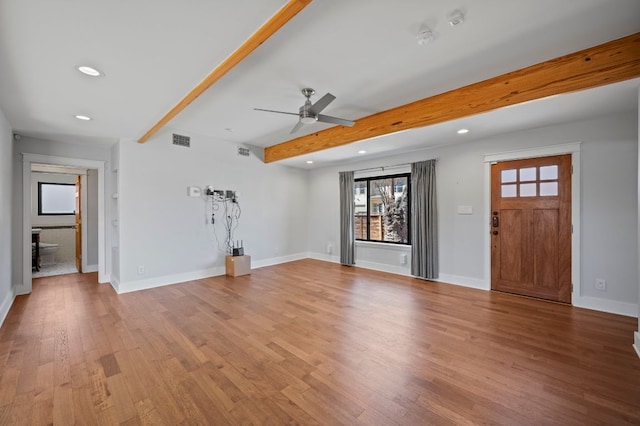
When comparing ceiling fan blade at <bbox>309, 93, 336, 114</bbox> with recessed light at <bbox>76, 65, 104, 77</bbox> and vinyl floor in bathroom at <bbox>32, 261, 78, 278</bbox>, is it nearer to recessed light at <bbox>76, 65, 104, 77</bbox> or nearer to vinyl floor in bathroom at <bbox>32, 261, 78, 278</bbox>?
recessed light at <bbox>76, 65, 104, 77</bbox>

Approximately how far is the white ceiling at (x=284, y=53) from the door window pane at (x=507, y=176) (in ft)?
2.67

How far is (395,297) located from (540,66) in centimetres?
316

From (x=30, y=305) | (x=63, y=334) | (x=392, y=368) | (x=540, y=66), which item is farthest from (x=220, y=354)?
(x=540, y=66)

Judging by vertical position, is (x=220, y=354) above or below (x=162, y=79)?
below

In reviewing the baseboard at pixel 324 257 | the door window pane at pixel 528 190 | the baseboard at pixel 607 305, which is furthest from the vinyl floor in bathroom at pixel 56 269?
the baseboard at pixel 607 305

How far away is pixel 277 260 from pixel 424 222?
3469 mm

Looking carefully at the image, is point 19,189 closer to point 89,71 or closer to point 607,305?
point 89,71

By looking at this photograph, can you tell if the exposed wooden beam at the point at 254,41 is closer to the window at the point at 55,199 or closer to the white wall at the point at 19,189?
the white wall at the point at 19,189

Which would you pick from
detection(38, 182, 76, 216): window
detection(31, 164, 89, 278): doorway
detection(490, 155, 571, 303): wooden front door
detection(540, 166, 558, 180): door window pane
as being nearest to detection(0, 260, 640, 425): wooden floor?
detection(490, 155, 571, 303): wooden front door

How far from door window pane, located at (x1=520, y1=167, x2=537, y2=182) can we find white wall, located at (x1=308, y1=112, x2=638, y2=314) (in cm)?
35

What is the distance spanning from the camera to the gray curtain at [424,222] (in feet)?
16.1

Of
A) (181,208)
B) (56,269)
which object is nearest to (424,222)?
(181,208)

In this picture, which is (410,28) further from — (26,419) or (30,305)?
(30,305)

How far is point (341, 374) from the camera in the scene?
2104 mm
